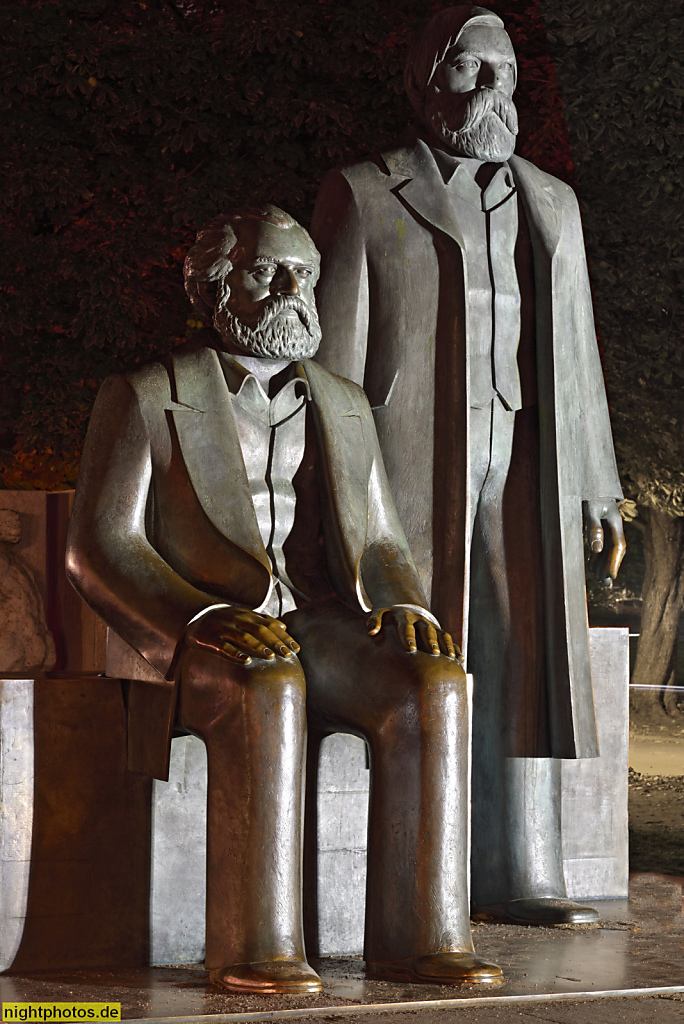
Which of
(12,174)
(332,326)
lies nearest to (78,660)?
(332,326)

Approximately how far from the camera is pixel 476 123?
18.4 feet

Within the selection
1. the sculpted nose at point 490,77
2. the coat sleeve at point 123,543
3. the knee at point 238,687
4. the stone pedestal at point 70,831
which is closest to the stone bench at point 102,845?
the stone pedestal at point 70,831

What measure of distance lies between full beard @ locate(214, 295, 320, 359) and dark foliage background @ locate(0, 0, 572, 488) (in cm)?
623

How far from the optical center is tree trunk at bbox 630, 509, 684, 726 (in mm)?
16031

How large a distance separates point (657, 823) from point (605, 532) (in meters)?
5.97

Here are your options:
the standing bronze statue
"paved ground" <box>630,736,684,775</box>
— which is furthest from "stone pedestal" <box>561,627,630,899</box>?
"paved ground" <box>630,736,684,775</box>

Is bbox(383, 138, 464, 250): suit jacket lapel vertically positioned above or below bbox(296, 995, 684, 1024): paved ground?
above

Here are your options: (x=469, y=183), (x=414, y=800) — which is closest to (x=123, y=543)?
(x=414, y=800)

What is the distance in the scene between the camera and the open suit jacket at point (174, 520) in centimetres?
461

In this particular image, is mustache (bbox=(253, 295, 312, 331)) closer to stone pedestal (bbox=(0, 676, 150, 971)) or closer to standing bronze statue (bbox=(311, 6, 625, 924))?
standing bronze statue (bbox=(311, 6, 625, 924))

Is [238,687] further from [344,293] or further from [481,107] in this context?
[481,107]

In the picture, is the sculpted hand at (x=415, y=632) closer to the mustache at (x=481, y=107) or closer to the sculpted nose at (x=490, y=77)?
the mustache at (x=481, y=107)

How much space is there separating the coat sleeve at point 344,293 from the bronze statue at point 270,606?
0.52 metres

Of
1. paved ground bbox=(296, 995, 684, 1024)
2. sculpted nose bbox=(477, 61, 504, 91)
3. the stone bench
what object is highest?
sculpted nose bbox=(477, 61, 504, 91)
